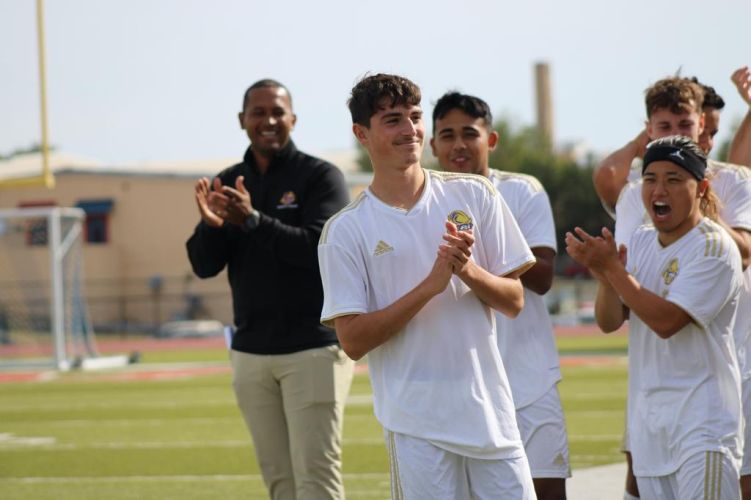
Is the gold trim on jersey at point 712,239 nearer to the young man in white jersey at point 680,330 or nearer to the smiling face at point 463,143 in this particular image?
the young man in white jersey at point 680,330

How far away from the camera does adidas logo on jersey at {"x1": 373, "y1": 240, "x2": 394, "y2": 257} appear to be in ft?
13.8

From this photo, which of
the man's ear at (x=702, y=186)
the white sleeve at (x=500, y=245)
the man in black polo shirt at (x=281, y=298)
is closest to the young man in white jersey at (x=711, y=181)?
the man's ear at (x=702, y=186)

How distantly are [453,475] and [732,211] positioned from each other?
6.49 ft

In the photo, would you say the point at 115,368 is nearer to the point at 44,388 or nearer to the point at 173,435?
the point at 44,388

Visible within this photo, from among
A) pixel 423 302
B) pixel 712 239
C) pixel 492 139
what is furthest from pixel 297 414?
pixel 712 239

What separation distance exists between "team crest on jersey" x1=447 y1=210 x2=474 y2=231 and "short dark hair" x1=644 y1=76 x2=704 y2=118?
1.67 m

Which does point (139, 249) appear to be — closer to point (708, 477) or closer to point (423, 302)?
point (708, 477)

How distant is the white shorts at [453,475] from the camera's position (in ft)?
13.4

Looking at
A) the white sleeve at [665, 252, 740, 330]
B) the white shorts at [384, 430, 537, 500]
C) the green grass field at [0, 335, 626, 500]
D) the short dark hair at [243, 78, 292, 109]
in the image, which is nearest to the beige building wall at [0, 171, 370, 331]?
the green grass field at [0, 335, 626, 500]

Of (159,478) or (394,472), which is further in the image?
(159,478)

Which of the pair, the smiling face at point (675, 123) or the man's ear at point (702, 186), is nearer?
the man's ear at point (702, 186)

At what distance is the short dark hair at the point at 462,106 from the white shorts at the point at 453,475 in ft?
6.95

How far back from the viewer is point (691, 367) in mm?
4660

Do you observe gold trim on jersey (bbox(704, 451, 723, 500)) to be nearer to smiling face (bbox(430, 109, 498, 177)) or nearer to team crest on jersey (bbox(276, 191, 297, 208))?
smiling face (bbox(430, 109, 498, 177))
